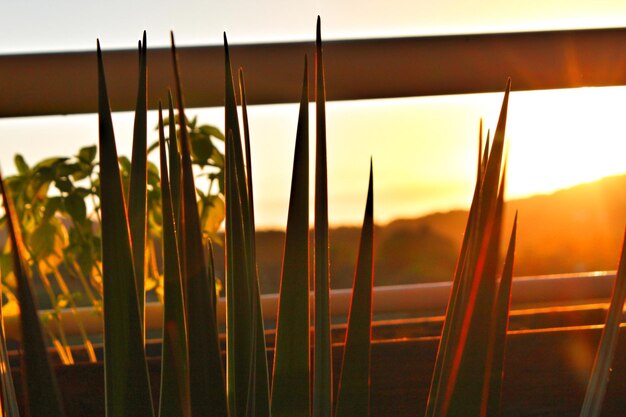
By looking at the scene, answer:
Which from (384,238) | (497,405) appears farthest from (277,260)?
(497,405)

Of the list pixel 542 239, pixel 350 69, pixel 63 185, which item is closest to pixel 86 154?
pixel 63 185

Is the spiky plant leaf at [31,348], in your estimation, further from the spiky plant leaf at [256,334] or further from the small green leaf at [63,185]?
the small green leaf at [63,185]

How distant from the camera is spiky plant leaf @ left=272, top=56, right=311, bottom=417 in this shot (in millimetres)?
256

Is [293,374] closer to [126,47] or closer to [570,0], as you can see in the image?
[126,47]

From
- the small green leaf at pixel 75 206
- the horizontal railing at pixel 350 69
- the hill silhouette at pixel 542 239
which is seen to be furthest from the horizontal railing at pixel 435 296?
the horizontal railing at pixel 350 69

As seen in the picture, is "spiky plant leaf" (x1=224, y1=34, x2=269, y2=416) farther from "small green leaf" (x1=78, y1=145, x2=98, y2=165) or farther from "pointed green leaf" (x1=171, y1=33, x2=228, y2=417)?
"small green leaf" (x1=78, y1=145, x2=98, y2=165)

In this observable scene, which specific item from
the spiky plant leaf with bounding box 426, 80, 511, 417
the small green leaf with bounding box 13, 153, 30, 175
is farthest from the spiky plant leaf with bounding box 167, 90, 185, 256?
the small green leaf with bounding box 13, 153, 30, 175

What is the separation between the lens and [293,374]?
264 millimetres

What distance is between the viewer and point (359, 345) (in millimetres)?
275

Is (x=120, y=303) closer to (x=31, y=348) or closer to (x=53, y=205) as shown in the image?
(x=31, y=348)

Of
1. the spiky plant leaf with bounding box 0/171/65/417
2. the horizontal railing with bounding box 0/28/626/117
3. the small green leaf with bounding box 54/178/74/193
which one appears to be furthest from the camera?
the small green leaf with bounding box 54/178/74/193

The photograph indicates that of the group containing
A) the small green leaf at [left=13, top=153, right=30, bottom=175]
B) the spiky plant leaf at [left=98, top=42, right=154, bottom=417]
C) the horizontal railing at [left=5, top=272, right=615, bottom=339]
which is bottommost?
the horizontal railing at [left=5, top=272, right=615, bottom=339]

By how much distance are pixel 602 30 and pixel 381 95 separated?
0.23 metres

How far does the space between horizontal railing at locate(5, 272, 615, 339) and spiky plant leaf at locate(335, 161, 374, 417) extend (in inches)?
23.1
